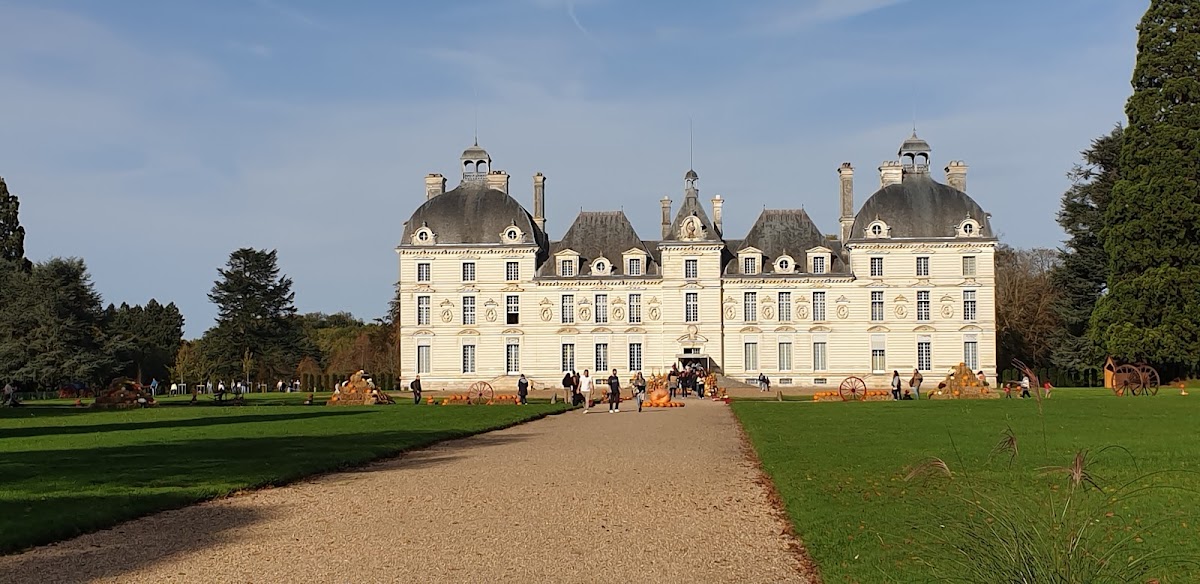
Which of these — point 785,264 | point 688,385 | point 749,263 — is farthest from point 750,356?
point 688,385

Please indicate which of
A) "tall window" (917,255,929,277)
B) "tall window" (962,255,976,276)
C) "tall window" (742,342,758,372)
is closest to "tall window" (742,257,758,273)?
"tall window" (742,342,758,372)

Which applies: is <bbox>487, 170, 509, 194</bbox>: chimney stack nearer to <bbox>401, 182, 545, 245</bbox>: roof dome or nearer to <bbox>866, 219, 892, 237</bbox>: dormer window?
<bbox>401, 182, 545, 245</bbox>: roof dome

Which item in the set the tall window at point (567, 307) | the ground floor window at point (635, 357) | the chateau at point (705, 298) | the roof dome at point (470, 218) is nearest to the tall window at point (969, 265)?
the chateau at point (705, 298)

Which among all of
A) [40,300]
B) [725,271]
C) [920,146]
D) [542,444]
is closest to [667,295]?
[725,271]

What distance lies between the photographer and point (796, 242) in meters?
63.8

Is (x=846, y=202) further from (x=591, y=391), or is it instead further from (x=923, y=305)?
(x=591, y=391)

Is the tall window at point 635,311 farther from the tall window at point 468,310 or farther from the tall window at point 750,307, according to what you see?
the tall window at point 468,310

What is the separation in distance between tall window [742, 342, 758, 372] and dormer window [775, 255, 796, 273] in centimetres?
416

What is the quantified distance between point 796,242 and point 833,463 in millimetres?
48915

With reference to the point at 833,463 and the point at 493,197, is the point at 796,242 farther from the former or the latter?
the point at 833,463

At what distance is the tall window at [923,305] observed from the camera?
61.8 meters

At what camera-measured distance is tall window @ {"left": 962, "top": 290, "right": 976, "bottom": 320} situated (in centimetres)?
6153

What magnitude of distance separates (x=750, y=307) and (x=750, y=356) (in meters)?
2.55

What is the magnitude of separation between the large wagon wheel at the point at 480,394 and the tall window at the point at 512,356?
2.03 meters
